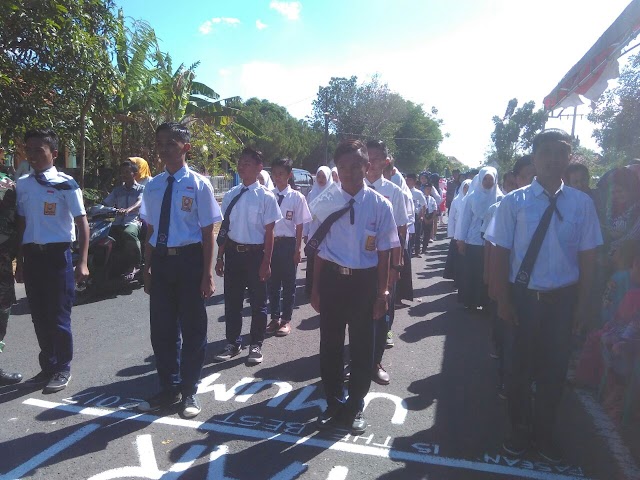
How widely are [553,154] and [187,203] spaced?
2.43 meters

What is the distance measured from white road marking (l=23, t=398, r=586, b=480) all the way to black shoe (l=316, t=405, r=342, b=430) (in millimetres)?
127

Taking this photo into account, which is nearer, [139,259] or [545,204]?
[545,204]

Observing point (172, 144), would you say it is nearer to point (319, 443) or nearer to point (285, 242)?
point (319, 443)

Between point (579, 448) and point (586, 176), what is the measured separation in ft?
9.64

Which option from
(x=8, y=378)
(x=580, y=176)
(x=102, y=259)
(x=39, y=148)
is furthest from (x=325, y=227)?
(x=102, y=259)

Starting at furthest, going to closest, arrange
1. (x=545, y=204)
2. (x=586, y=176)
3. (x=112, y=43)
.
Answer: (x=112, y=43), (x=586, y=176), (x=545, y=204)

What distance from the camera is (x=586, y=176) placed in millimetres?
5312

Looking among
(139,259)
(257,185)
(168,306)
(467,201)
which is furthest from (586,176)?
(139,259)

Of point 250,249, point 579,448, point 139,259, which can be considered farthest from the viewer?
point 139,259

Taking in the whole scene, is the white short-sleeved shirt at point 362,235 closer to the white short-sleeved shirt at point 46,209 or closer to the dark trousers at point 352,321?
the dark trousers at point 352,321

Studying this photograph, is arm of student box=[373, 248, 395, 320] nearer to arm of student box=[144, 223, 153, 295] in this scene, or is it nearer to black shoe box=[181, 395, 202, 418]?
black shoe box=[181, 395, 202, 418]

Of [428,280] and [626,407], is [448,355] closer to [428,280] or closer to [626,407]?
[626,407]

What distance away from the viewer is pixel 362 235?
3479mm

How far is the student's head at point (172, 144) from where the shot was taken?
3.69 m
